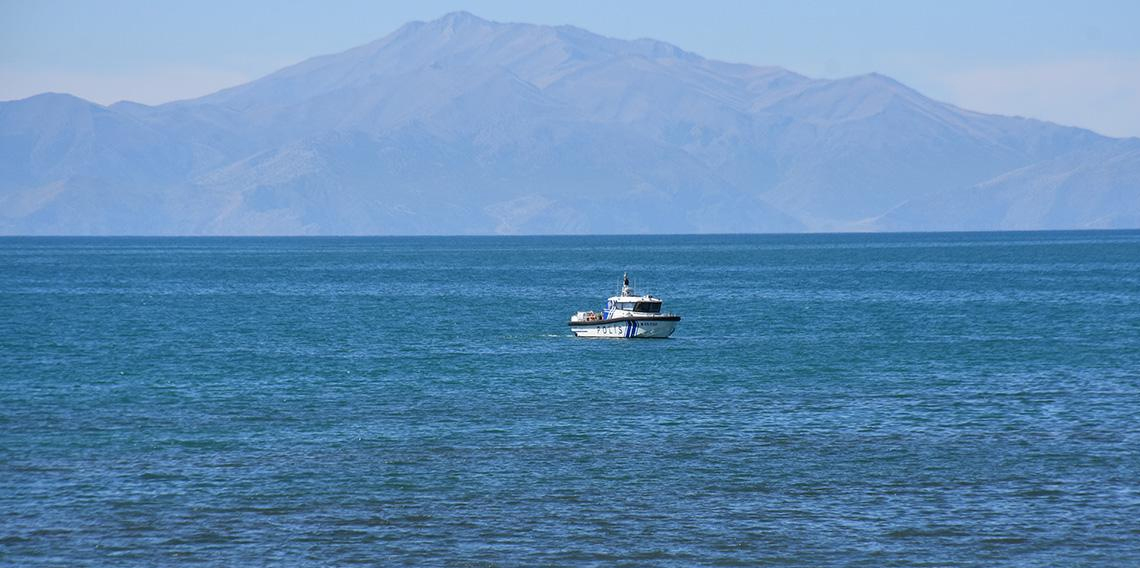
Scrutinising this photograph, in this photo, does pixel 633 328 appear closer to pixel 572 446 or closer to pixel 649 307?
pixel 649 307

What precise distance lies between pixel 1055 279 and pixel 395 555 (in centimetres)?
13113

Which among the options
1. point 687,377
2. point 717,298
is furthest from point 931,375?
point 717,298

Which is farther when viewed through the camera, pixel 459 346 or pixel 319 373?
pixel 459 346

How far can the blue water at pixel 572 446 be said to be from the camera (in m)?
32.3

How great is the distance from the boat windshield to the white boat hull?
4.19 ft

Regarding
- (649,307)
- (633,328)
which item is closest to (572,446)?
(633,328)

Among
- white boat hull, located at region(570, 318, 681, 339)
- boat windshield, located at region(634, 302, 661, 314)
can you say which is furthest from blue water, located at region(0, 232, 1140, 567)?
boat windshield, located at region(634, 302, 661, 314)

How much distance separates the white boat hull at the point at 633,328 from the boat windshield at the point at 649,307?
128 cm

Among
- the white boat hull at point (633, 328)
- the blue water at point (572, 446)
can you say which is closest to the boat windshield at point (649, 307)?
the white boat hull at point (633, 328)

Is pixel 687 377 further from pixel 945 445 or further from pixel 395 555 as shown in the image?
pixel 395 555

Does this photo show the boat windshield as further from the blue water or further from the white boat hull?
the blue water

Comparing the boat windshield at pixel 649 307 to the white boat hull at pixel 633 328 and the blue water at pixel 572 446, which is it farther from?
the blue water at pixel 572 446

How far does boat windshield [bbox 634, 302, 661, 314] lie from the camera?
82.1m

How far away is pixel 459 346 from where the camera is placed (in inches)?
3063
